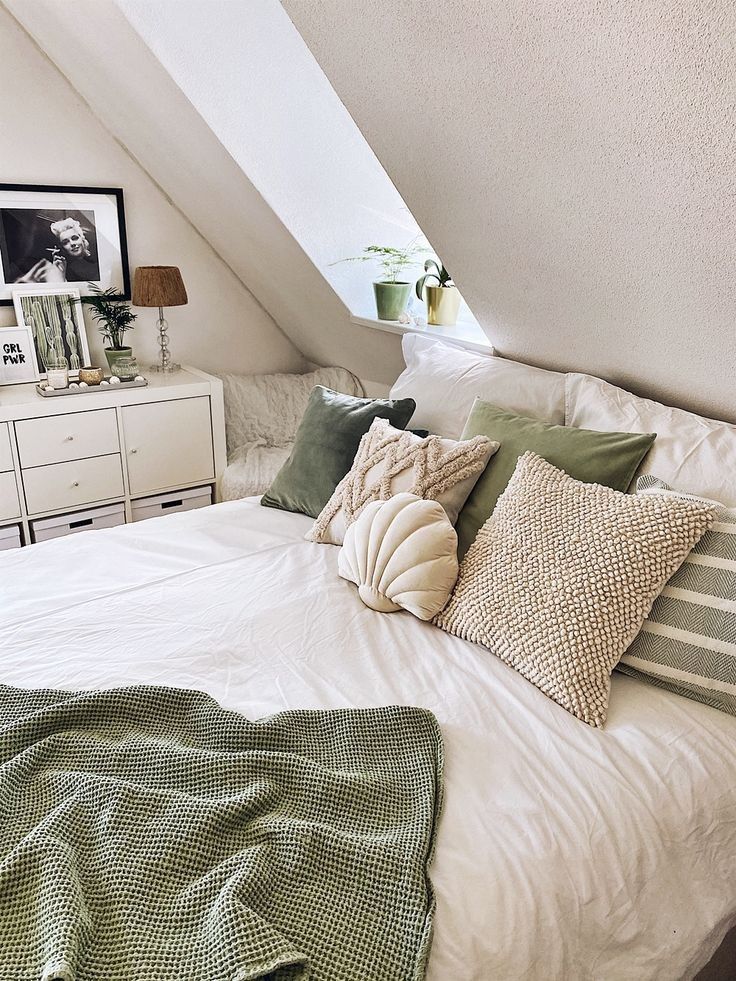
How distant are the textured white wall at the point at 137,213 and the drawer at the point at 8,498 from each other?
26.8 inches

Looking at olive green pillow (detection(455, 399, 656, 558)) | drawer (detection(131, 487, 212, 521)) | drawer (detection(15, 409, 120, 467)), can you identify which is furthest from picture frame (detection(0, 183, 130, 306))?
olive green pillow (detection(455, 399, 656, 558))

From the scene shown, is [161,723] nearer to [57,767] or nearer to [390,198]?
[57,767]

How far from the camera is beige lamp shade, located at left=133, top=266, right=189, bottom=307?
9.77 ft

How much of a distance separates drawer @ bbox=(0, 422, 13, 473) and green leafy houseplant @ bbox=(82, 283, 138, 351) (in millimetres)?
606

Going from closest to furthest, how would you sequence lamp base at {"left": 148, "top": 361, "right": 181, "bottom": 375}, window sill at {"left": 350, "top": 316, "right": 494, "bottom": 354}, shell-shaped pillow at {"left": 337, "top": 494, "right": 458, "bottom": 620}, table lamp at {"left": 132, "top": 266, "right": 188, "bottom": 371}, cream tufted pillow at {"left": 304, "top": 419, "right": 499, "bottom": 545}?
shell-shaped pillow at {"left": 337, "top": 494, "right": 458, "bottom": 620} → cream tufted pillow at {"left": 304, "top": 419, "right": 499, "bottom": 545} → window sill at {"left": 350, "top": 316, "right": 494, "bottom": 354} → table lamp at {"left": 132, "top": 266, "right": 188, "bottom": 371} → lamp base at {"left": 148, "top": 361, "right": 181, "bottom": 375}

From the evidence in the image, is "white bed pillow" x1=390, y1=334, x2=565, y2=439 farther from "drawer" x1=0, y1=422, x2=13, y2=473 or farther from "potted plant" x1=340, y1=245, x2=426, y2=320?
"drawer" x1=0, y1=422, x2=13, y2=473

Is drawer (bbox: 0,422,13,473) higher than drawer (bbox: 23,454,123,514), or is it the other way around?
drawer (bbox: 0,422,13,473)

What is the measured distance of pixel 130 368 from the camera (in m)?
3.05

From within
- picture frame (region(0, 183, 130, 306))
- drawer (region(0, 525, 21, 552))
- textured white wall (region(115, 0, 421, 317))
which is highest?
textured white wall (region(115, 0, 421, 317))

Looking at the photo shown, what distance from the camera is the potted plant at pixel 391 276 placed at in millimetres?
2744

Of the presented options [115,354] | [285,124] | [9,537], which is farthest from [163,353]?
[285,124]

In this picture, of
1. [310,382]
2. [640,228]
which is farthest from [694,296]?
[310,382]

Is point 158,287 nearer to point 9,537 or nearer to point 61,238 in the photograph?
point 61,238

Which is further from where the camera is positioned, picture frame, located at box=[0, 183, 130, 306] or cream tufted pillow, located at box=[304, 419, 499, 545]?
picture frame, located at box=[0, 183, 130, 306]
